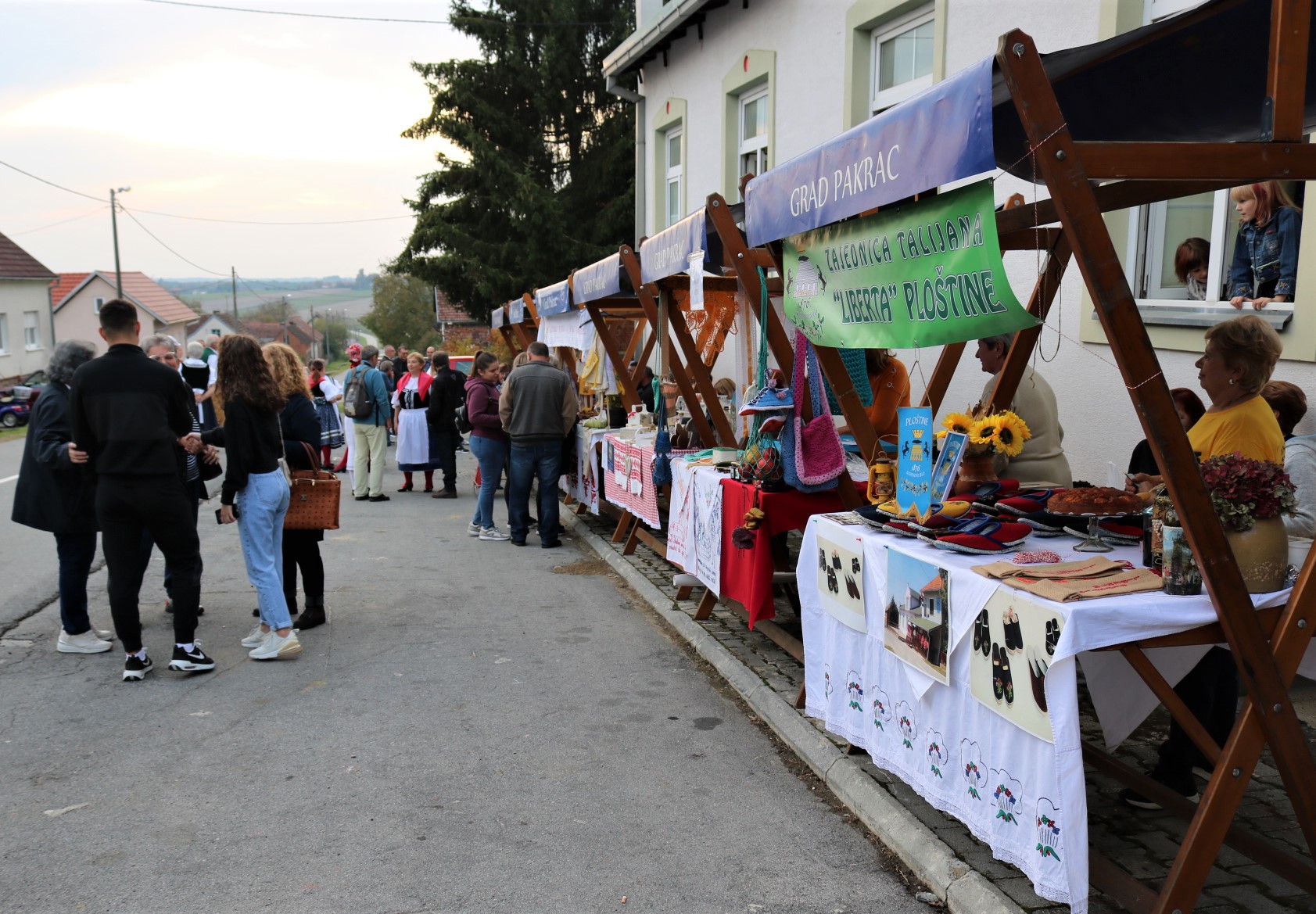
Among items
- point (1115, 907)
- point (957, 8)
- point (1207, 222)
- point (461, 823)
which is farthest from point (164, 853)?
point (957, 8)

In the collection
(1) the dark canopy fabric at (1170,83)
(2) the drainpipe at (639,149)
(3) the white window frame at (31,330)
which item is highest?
(2) the drainpipe at (639,149)

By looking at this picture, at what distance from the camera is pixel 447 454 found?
43.8 feet

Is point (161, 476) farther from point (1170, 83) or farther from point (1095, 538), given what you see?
point (1170, 83)

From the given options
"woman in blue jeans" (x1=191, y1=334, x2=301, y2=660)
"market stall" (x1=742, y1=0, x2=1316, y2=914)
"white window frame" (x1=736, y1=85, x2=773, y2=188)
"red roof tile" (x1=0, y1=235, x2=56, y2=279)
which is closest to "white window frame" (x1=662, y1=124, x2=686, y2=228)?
"white window frame" (x1=736, y1=85, x2=773, y2=188)

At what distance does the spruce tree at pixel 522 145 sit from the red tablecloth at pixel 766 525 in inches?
792

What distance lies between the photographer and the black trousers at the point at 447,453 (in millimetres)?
13289

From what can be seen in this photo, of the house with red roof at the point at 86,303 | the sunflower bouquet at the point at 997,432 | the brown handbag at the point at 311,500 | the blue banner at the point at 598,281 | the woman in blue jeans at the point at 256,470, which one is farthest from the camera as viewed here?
the house with red roof at the point at 86,303

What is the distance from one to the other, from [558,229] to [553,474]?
15885mm

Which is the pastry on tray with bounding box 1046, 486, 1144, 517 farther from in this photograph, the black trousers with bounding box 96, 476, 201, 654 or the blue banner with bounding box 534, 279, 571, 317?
the blue banner with bounding box 534, 279, 571, 317

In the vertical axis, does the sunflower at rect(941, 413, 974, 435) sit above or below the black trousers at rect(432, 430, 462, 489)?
above

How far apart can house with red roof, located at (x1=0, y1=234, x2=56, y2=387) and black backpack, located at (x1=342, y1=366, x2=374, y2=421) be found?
109 feet

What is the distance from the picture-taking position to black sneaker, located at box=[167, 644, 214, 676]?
226 inches

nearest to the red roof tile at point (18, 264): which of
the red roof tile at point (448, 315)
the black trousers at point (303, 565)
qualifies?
the red roof tile at point (448, 315)

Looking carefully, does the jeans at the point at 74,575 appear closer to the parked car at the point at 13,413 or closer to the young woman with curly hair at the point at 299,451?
the young woman with curly hair at the point at 299,451
